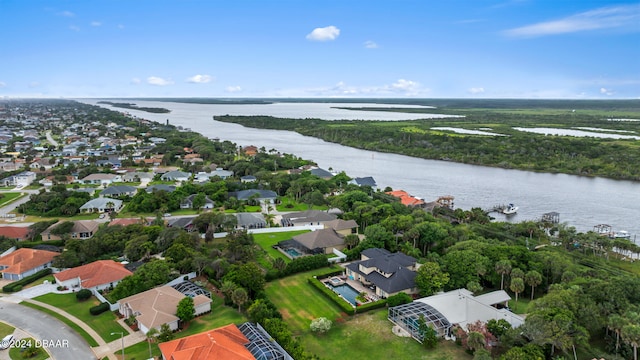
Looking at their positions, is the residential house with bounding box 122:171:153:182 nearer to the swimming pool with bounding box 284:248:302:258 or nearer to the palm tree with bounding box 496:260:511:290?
the swimming pool with bounding box 284:248:302:258

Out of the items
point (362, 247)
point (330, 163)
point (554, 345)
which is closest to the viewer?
point (554, 345)

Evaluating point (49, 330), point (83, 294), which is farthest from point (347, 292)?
point (49, 330)

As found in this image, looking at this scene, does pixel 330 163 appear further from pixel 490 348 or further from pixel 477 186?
pixel 490 348

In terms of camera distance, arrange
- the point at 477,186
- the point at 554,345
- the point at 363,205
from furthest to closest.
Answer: the point at 477,186
the point at 363,205
the point at 554,345

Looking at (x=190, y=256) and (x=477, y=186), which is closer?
(x=190, y=256)

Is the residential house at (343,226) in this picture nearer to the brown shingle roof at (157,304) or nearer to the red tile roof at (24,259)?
the brown shingle roof at (157,304)

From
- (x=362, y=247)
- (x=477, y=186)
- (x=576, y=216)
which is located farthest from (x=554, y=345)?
(x=477, y=186)

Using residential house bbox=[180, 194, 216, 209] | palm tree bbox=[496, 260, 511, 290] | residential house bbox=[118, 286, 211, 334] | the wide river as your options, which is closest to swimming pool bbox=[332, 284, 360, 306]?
residential house bbox=[118, 286, 211, 334]
